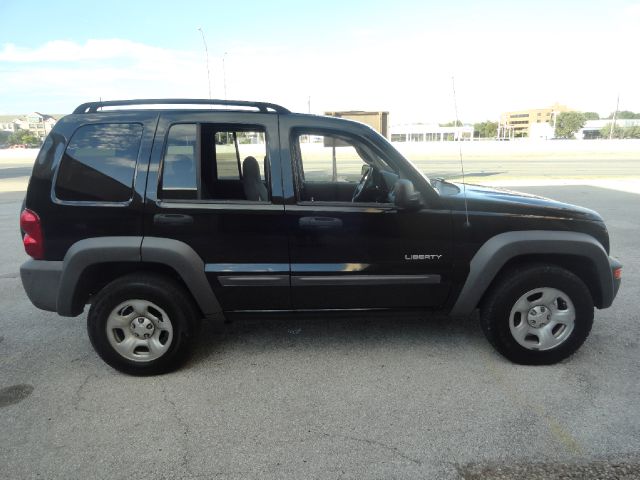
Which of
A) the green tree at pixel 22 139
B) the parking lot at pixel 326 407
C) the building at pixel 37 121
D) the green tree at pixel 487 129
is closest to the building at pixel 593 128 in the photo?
the green tree at pixel 487 129

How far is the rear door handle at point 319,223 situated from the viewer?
3072 millimetres

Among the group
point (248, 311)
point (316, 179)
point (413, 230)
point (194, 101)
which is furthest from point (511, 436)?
point (194, 101)

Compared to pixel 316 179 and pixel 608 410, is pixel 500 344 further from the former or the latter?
pixel 316 179

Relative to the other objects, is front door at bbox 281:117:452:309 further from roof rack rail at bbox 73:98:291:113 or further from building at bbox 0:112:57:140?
building at bbox 0:112:57:140

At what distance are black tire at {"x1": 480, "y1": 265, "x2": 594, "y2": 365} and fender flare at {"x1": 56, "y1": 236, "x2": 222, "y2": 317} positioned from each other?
2084 mm

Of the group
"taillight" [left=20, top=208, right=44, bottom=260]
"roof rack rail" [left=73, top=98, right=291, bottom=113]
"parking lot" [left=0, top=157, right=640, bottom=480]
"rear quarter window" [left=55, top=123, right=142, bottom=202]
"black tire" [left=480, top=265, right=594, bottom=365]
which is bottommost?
"parking lot" [left=0, top=157, right=640, bottom=480]

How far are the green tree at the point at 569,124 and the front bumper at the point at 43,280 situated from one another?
109 m

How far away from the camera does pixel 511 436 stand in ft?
8.27

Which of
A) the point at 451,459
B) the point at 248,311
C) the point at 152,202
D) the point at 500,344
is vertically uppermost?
the point at 152,202

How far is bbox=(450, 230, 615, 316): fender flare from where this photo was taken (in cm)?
311

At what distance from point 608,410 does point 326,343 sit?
1.95 meters

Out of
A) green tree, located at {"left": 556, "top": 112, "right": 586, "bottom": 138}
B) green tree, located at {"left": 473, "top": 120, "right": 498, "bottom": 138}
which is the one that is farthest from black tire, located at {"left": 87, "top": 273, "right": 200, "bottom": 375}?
green tree, located at {"left": 473, "top": 120, "right": 498, "bottom": 138}

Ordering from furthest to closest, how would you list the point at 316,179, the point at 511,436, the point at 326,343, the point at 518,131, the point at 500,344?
the point at 518,131
the point at 316,179
the point at 326,343
the point at 500,344
the point at 511,436

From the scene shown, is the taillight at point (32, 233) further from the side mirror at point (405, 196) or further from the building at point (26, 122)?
the building at point (26, 122)
